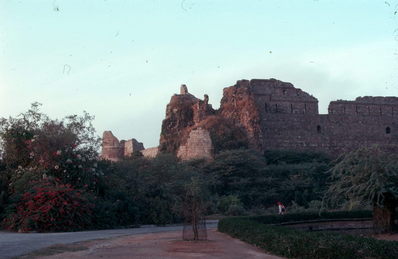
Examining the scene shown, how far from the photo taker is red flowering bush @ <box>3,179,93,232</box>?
22.5m

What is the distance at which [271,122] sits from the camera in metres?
44.8

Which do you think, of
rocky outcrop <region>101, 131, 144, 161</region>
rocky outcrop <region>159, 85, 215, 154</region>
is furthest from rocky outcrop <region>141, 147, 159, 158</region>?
rocky outcrop <region>101, 131, 144, 161</region>

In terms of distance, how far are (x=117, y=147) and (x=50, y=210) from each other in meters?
27.4

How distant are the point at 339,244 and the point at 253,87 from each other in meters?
33.9

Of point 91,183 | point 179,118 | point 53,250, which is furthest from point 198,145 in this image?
point 53,250

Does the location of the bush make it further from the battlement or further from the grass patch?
the grass patch

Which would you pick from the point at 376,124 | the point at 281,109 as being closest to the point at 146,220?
the point at 281,109

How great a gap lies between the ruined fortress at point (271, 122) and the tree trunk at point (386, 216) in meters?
22.6

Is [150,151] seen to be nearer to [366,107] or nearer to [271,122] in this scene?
[271,122]

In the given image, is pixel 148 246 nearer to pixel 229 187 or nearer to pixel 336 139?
pixel 229 187

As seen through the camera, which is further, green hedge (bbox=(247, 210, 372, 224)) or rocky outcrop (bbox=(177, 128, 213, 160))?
rocky outcrop (bbox=(177, 128, 213, 160))

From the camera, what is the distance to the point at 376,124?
47688 mm

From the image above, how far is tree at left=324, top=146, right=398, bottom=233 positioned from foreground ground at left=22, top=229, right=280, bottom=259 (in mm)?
4526

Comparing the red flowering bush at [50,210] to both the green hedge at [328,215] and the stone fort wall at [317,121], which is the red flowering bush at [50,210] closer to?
the green hedge at [328,215]
